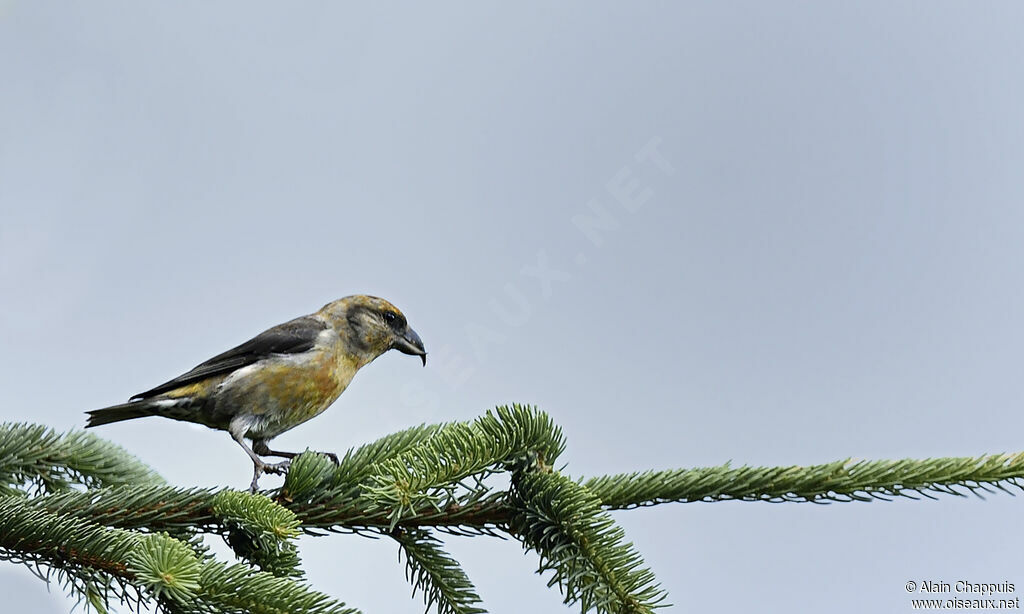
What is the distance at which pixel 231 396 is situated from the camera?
17.5 feet

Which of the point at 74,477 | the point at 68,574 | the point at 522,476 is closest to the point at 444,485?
the point at 522,476

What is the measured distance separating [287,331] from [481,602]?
3.15 metres

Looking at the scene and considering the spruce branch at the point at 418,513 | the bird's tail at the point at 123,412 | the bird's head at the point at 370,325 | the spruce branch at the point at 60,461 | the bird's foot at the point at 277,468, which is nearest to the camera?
the spruce branch at the point at 418,513

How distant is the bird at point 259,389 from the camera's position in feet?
17.4

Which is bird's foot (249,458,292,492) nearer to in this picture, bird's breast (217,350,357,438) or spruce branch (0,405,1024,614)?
bird's breast (217,350,357,438)

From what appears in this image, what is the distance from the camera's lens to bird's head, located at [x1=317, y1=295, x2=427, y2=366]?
19.3ft

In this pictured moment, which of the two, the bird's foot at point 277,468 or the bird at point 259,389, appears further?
the bird at point 259,389

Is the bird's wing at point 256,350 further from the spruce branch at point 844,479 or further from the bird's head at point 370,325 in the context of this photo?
the spruce branch at point 844,479

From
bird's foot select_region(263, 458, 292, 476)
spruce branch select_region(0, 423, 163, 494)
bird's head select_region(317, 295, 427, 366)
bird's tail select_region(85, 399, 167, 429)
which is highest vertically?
bird's head select_region(317, 295, 427, 366)

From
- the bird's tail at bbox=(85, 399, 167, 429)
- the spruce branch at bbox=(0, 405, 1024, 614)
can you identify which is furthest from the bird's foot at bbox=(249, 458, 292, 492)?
the spruce branch at bbox=(0, 405, 1024, 614)

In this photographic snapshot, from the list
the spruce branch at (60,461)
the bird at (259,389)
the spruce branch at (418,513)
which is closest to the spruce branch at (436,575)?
the spruce branch at (418,513)

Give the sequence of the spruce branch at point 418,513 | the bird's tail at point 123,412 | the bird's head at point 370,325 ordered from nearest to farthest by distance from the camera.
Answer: the spruce branch at point 418,513 → the bird's tail at point 123,412 → the bird's head at point 370,325

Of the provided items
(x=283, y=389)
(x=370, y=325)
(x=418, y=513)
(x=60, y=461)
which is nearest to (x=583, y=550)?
(x=418, y=513)

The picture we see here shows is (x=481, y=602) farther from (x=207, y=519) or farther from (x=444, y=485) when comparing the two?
(x=207, y=519)
